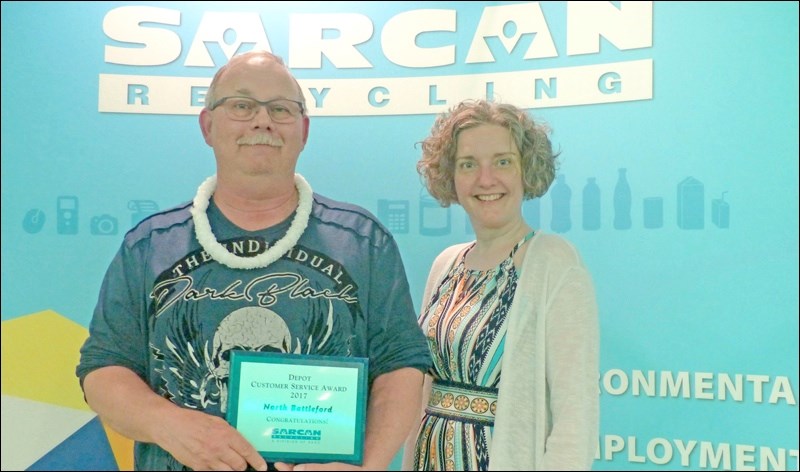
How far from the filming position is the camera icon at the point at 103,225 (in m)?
4.19

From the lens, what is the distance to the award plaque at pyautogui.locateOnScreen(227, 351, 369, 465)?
2057 millimetres

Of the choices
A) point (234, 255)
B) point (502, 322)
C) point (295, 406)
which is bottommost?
point (295, 406)

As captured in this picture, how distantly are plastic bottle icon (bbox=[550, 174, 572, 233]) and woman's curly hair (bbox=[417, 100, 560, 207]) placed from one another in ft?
3.56

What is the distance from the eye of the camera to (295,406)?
2.07m

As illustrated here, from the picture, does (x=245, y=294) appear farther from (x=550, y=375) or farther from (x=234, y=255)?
(x=550, y=375)

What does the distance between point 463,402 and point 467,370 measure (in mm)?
105

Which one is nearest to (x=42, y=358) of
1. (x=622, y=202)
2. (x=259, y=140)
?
(x=259, y=140)

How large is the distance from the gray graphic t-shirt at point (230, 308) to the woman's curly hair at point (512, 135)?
1.88ft

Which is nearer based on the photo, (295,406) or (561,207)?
(295,406)

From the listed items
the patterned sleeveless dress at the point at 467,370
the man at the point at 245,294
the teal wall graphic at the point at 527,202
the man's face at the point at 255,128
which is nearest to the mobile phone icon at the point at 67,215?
the teal wall graphic at the point at 527,202

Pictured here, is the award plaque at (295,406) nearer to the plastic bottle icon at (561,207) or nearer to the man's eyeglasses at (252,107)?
the man's eyeglasses at (252,107)

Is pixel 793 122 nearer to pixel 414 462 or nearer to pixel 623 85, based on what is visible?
pixel 623 85

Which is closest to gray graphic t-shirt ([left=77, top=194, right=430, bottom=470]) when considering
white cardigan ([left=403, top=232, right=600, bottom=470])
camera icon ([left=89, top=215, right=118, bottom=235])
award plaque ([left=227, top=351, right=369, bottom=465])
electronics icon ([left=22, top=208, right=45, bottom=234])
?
award plaque ([left=227, top=351, right=369, bottom=465])

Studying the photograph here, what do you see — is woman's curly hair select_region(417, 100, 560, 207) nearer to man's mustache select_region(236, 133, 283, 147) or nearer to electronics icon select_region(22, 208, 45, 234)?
man's mustache select_region(236, 133, 283, 147)
